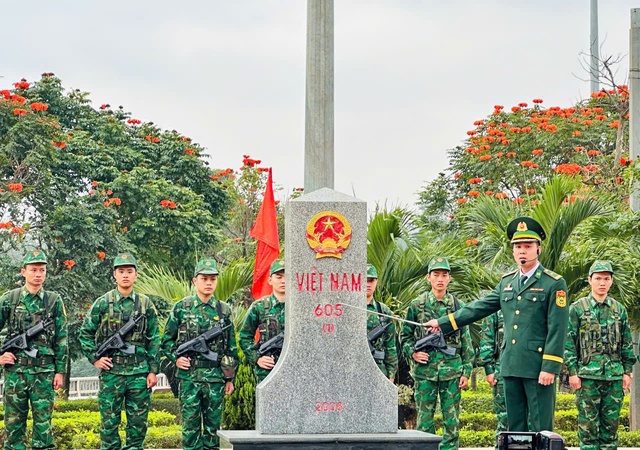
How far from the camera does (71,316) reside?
20.3 m

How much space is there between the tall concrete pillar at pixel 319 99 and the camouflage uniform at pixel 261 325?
118 centimetres

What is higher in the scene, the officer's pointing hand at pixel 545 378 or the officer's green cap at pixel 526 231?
the officer's green cap at pixel 526 231

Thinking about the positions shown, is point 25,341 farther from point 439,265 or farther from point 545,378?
point 545,378

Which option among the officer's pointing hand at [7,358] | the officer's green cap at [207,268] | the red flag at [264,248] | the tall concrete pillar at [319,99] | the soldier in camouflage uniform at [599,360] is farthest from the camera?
the red flag at [264,248]

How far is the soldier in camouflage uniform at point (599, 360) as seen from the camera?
11164 mm

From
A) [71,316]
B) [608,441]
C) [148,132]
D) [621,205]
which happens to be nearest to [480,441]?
[608,441]

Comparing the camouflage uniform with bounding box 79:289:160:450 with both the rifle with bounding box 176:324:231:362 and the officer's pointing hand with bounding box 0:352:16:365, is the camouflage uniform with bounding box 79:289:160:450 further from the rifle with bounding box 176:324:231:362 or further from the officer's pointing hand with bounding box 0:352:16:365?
the officer's pointing hand with bounding box 0:352:16:365

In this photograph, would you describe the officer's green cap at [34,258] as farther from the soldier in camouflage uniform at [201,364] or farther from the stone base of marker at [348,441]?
the stone base of marker at [348,441]

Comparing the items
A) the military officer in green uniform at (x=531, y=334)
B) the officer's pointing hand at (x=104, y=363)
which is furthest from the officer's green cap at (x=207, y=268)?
the military officer in green uniform at (x=531, y=334)

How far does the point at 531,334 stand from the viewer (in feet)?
29.1

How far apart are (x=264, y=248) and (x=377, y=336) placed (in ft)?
10.3

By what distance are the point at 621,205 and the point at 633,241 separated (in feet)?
7.04

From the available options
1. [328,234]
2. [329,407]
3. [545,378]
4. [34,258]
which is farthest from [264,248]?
[545,378]

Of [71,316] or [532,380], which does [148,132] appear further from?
[532,380]
